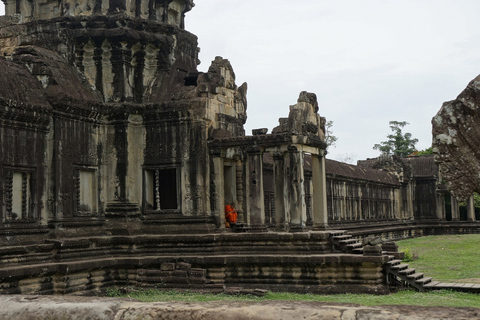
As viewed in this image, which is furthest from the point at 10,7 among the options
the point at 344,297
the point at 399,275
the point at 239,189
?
the point at 399,275

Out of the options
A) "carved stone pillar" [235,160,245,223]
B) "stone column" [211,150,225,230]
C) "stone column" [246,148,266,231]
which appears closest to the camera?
"stone column" [246,148,266,231]

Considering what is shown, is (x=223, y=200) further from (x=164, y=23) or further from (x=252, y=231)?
(x=164, y=23)

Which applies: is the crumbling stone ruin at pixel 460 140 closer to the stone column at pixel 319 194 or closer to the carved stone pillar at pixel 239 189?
the stone column at pixel 319 194

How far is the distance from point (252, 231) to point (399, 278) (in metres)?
3.80

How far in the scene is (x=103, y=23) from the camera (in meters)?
17.6

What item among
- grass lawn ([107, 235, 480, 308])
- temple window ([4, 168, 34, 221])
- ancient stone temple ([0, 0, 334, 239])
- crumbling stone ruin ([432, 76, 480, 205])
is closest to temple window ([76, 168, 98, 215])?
ancient stone temple ([0, 0, 334, 239])

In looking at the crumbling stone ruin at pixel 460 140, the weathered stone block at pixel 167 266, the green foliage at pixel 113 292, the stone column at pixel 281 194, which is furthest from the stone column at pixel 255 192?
the crumbling stone ruin at pixel 460 140

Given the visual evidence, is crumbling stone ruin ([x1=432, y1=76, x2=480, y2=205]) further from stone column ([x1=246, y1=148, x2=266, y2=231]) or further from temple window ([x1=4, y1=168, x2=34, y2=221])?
stone column ([x1=246, y1=148, x2=266, y2=231])

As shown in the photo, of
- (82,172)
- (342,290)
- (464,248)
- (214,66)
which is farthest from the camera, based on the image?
(464,248)

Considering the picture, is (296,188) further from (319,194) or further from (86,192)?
(86,192)

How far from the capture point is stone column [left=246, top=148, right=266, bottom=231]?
669 inches

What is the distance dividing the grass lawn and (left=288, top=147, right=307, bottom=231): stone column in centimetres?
Answer: 212

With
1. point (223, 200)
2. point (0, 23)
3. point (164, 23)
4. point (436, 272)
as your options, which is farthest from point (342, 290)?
point (0, 23)

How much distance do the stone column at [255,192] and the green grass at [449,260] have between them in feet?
17.6
